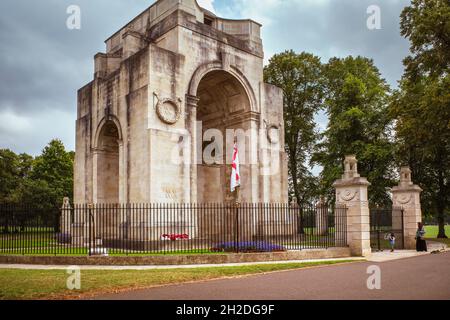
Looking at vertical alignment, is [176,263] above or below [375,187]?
below

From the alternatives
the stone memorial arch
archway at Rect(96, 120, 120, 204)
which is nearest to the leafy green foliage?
the stone memorial arch

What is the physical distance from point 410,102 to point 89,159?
20621mm

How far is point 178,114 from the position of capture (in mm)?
22156

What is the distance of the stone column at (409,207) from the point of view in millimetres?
22172

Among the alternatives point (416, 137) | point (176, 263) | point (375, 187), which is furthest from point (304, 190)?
point (176, 263)

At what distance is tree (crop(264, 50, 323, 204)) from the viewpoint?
136ft

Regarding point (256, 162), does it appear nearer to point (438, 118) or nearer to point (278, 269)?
point (438, 118)

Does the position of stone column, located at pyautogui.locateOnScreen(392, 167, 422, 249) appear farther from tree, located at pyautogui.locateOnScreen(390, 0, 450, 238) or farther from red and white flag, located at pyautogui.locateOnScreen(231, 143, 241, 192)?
red and white flag, located at pyautogui.locateOnScreen(231, 143, 241, 192)

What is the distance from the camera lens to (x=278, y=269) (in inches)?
530

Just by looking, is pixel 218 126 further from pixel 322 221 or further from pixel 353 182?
pixel 353 182

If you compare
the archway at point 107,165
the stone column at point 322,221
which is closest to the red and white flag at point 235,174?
the stone column at point 322,221

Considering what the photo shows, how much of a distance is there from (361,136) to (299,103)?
9.38 m
